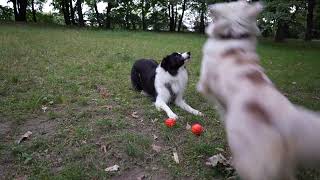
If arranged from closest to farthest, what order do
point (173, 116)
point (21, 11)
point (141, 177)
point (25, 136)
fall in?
point (141, 177) → point (25, 136) → point (173, 116) → point (21, 11)

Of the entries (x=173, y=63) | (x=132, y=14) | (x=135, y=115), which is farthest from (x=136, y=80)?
(x=132, y=14)

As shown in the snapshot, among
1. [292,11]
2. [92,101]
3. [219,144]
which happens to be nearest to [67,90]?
[92,101]

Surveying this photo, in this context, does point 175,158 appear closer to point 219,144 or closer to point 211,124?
point 219,144

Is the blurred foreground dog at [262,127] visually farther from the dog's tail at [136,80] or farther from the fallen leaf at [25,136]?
the dog's tail at [136,80]

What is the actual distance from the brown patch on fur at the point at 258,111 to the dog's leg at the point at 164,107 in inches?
124

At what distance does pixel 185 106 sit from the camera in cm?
610

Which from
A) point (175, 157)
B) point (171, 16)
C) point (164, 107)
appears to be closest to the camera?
point (175, 157)

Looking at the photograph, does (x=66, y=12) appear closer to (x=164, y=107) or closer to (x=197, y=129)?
(x=164, y=107)

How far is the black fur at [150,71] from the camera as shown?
249 inches

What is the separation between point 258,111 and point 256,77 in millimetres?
361

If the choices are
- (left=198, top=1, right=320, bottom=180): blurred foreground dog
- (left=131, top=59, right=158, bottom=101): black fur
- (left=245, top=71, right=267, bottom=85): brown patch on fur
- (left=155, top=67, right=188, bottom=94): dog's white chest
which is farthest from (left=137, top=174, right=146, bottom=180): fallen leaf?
(left=131, top=59, right=158, bottom=101): black fur

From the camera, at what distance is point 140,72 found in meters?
7.24

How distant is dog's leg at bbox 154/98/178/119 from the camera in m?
5.64

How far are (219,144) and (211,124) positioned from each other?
29.3 inches
